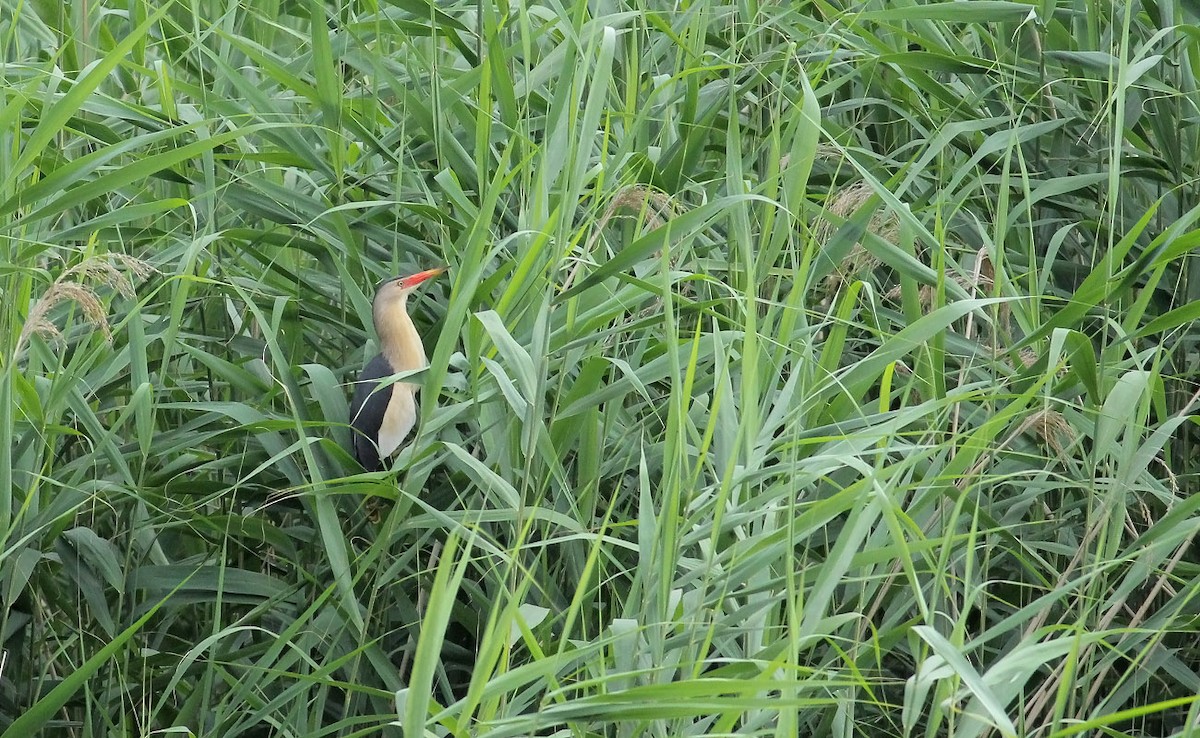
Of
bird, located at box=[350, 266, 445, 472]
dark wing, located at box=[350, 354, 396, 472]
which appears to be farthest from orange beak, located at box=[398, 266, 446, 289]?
dark wing, located at box=[350, 354, 396, 472]

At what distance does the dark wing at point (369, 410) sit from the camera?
2.62 m

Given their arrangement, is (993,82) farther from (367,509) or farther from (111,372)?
(111,372)

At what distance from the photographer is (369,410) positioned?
271cm

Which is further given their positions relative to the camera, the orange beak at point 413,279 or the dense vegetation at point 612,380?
the orange beak at point 413,279

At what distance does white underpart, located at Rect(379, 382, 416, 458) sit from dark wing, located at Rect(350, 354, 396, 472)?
11mm

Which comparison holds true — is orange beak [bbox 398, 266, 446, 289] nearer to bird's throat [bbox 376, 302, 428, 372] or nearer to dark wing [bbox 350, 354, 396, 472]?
bird's throat [bbox 376, 302, 428, 372]

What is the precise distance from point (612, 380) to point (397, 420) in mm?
437

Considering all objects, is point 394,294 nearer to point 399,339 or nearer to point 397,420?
point 399,339

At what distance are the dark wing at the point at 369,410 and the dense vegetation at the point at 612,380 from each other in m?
0.07

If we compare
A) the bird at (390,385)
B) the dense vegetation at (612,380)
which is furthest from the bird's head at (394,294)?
the dense vegetation at (612,380)

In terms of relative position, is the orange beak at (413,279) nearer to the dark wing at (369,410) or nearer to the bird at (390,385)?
the bird at (390,385)

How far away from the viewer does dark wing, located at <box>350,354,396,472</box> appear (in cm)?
262

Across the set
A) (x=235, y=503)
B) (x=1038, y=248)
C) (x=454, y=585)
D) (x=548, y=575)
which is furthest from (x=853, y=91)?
(x=454, y=585)

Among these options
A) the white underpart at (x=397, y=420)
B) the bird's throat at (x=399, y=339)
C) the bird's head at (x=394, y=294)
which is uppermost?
the bird's head at (x=394, y=294)
